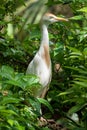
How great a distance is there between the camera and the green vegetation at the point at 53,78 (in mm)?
2127

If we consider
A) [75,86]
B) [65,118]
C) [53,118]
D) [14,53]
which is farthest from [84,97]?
[14,53]

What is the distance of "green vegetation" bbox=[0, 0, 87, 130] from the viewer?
2.13 meters

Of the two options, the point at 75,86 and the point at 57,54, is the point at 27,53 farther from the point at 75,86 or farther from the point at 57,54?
the point at 75,86

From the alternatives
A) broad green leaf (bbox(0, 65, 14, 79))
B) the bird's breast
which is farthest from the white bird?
broad green leaf (bbox(0, 65, 14, 79))

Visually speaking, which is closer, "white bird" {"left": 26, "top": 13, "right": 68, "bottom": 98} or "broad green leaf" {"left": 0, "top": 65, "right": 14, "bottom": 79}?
"broad green leaf" {"left": 0, "top": 65, "right": 14, "bottom": 79}

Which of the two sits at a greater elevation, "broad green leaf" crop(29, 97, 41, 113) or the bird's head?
the bird's head

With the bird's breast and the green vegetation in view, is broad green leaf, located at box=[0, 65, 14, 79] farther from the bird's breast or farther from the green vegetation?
the bird's breast

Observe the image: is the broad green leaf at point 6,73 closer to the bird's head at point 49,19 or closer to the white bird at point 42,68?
the white bird at point 42,68

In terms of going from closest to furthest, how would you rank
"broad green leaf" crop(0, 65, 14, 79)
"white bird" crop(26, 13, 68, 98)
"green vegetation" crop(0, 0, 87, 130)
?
"green vegetation" crop(0, 0, 87, 130) → "broad green leaf" crop(0, 65, 14, 79) → "white bird" crop(26, 13, 68, 98)

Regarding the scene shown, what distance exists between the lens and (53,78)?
3441 millimetres

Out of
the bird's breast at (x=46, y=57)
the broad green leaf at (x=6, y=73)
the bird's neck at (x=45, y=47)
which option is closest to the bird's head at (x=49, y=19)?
the bird's neck at (x=45, y=47)

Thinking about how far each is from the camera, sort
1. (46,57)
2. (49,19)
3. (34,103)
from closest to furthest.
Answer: (34,103)
(46,57)
(49,19)

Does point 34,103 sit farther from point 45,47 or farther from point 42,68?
point 45,47

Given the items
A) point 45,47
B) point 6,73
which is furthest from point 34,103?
point 45,47
